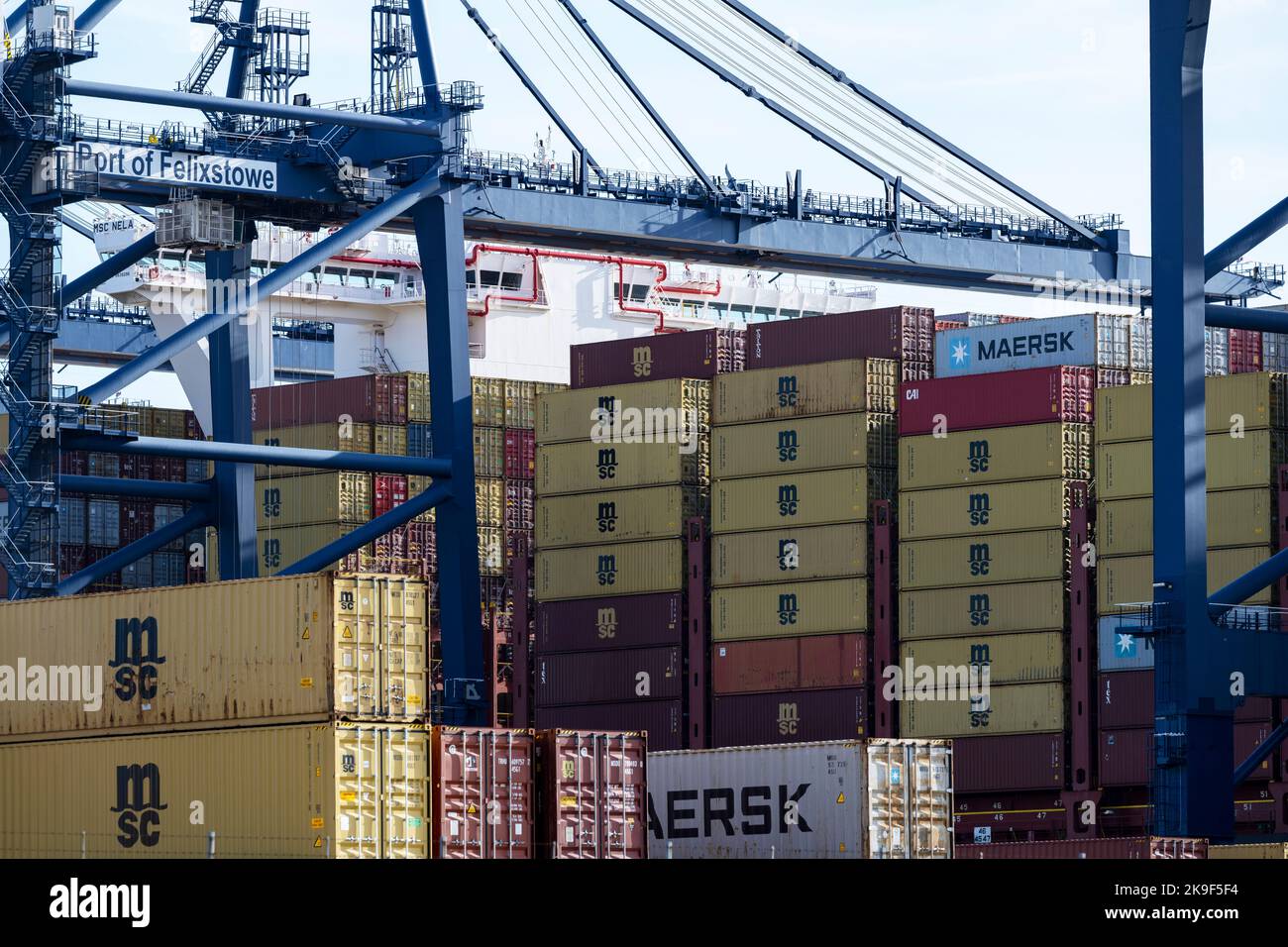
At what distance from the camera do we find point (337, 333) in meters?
82.9

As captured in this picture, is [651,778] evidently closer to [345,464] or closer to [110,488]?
[345,464]

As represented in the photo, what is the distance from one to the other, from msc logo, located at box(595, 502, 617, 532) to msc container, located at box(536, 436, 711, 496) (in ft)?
1.43

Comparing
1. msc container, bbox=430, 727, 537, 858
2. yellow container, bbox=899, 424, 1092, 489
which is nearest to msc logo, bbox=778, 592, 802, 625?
yellow container, bbox=899, 424, 1092, 489

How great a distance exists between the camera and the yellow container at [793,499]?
5391cm

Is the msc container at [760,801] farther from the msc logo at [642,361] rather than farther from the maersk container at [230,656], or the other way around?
the msc logo at [642,361]

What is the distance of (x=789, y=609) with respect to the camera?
5394 centimetres

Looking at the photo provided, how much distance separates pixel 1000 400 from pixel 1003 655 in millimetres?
5092

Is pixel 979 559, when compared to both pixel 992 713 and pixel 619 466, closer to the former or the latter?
pixel 992 713

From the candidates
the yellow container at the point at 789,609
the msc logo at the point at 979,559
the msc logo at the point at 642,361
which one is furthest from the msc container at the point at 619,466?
the msc logo at the point at 979,559

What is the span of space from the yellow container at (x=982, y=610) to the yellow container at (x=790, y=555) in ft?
5.07

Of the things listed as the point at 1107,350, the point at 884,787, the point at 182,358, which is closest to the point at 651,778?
the point at 884,787

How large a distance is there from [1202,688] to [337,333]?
45869 millimetres
